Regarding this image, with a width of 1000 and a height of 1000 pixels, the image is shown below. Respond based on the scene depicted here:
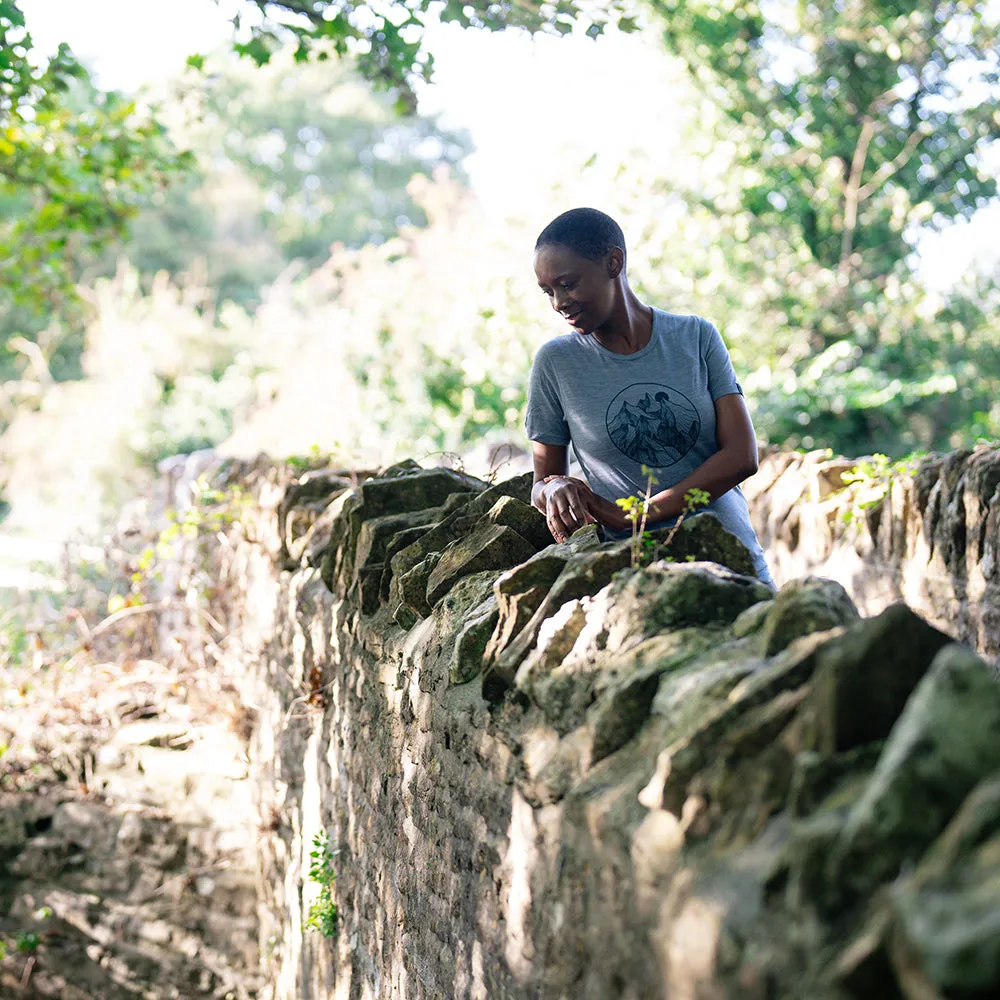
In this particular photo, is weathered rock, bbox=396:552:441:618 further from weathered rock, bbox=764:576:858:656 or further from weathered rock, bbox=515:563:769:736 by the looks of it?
weathered rock, bbox=764:576:858:656

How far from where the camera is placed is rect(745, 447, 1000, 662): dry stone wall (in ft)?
15.1

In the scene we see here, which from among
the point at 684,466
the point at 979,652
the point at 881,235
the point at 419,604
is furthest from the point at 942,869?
the point at 881,235

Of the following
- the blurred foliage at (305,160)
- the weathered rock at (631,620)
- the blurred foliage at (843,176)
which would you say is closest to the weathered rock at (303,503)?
the weathered rock at (631,620)

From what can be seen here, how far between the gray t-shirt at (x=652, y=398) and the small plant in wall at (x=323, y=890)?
7.52 ft

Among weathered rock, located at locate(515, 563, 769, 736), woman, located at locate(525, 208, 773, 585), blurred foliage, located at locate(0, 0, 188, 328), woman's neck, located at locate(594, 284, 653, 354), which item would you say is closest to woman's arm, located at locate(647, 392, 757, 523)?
woman, located at locate(525, 208, 773, 585)

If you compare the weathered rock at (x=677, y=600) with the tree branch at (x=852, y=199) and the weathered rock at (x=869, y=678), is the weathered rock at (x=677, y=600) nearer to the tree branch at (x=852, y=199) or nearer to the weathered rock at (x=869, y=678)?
the weathered rock at (x=869, y=678)

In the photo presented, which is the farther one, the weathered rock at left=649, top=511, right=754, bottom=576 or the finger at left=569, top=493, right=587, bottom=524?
the finger at left=569, top=493, right=587, bottom=524

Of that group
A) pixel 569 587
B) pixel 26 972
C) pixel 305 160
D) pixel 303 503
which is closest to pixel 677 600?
pixel 569 587

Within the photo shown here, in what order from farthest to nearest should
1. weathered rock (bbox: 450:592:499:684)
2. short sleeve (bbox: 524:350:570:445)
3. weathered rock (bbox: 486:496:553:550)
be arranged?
weathered rock (bbox: 486:496:553:550)
short sleeve (bbox: 524:350:570:445)
weathered rock (bbox: 450:592:499:684)

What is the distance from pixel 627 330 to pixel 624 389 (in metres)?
0.17

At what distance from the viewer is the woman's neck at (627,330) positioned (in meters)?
3.37

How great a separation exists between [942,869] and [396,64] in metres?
6.28

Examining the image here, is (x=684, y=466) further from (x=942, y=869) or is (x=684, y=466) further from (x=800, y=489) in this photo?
(x=800, y=489)

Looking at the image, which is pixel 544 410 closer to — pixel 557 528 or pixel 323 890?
pixel 557 528
